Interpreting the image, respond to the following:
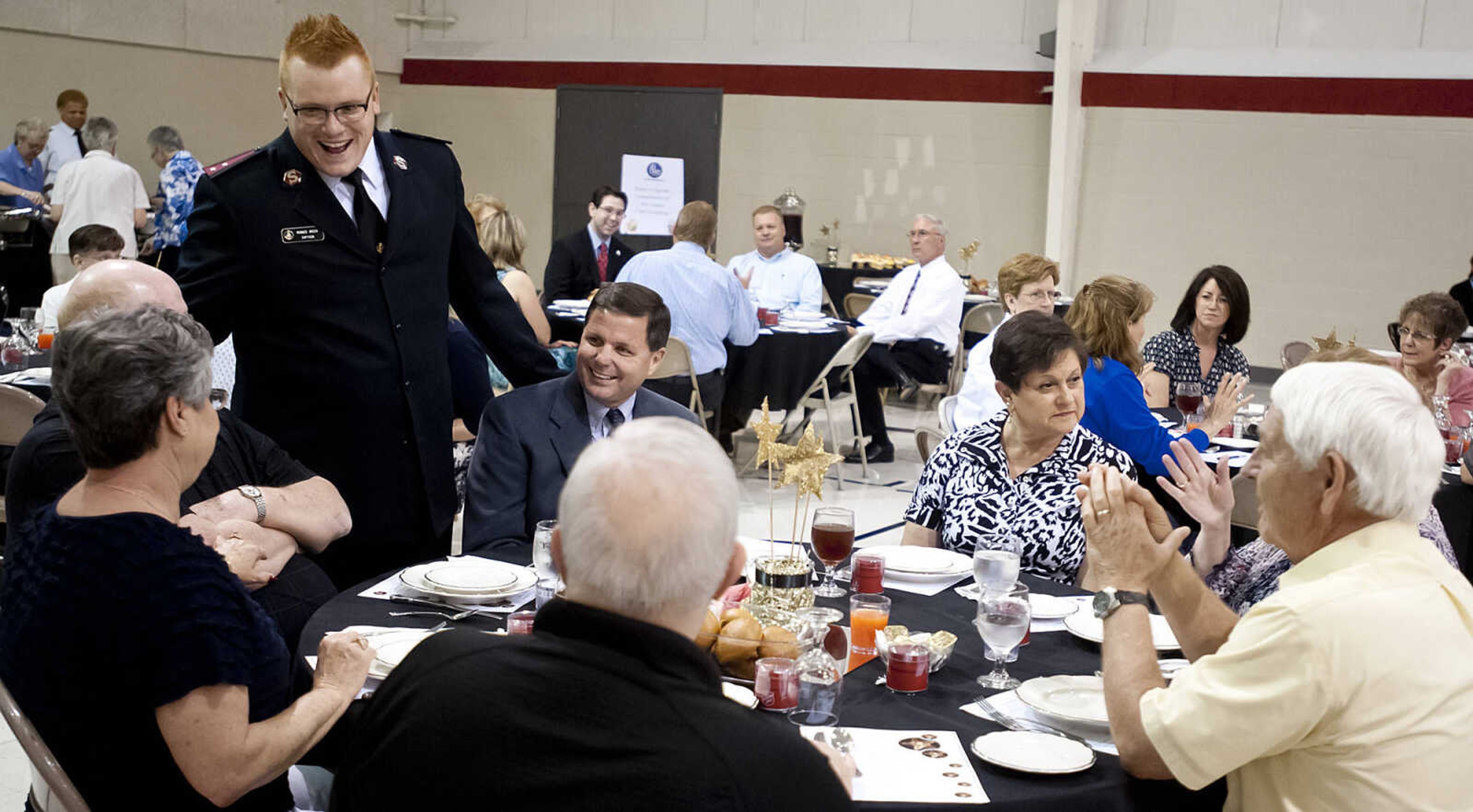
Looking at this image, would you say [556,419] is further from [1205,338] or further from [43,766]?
[1205,338]

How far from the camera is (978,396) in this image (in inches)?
190

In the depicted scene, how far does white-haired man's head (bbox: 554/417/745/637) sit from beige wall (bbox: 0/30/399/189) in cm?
1093

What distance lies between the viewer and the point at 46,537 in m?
1.67

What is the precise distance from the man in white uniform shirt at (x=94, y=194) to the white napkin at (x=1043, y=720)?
8490mm

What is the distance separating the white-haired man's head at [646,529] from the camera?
125 centimetres

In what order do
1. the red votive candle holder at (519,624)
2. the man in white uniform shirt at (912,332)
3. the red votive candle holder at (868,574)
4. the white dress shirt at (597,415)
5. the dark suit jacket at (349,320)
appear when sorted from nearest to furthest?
the red votive candle holder at (519,624), the red votive candle holder at (868,574), the dark suit jacket at (349,320), the white dress shirt at (597,415), the man in white uniform shirt at (912,332)

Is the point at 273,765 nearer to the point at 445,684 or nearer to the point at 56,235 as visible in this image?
the point at 445,684

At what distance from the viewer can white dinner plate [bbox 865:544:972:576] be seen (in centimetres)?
261

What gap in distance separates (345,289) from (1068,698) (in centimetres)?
172

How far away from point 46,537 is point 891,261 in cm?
941

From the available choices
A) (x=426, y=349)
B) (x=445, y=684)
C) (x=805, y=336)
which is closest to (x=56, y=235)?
(x=805, y=336)

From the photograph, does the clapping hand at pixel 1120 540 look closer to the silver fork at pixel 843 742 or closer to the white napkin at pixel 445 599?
the silver fork at pixel 843 742

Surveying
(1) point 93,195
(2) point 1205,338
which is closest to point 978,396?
(2) point 1205,338

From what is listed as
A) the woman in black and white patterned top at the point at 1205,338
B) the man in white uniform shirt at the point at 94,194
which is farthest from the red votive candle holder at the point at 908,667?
the man in white uniform shirt at the point at 94,194
